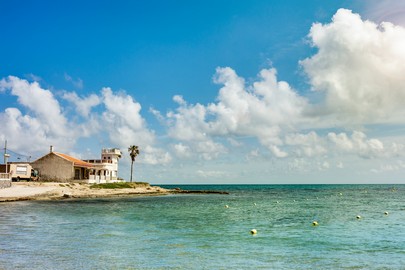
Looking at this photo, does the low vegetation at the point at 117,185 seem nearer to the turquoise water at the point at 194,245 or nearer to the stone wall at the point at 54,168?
the stone wall at the point at 54,168

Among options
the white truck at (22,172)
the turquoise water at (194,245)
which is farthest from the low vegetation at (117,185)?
the turquoise water at (194,245)

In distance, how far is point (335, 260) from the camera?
72.0 ft

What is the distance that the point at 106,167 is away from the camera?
108375mm

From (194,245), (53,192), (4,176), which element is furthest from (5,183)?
(194,245)

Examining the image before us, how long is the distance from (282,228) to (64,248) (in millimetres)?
20374

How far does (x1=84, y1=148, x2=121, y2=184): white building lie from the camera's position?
343ft

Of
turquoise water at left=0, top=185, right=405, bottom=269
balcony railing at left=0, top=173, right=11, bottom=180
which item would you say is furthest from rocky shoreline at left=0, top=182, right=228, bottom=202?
turquoise water at left=0, top=185, right=405, bottom=269

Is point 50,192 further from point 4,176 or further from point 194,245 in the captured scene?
point 194,245

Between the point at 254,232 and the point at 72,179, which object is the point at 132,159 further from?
the point at 254,232

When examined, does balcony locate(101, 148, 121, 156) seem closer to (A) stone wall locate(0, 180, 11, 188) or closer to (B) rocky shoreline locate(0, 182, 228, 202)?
(B) rocky shoreline locate(0, 182, 228, 202)

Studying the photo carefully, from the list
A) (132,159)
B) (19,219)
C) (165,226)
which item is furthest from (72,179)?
(165,226)

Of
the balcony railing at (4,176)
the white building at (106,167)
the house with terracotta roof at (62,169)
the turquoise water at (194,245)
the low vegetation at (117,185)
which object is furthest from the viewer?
the white building at (106,167)

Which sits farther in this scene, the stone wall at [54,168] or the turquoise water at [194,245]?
the stone wall at [54,168]

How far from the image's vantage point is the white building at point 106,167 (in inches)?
4113
